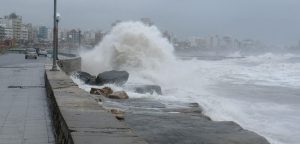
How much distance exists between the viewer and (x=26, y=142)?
6734mm

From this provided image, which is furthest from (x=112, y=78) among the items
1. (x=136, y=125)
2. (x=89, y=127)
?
(x=89, y=127)

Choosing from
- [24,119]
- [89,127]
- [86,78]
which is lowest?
[86,78]

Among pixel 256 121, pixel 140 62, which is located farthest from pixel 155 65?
pixel 256 121

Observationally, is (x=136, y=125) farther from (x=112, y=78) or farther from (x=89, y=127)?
(x=112, y=78)

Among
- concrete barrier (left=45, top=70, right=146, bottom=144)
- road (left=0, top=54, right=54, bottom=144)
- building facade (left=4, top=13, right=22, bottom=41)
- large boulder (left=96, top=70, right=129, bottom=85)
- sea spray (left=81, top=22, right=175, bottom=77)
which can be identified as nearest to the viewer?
concrete barrier (left=45, top=70, right=146, bottom=144)

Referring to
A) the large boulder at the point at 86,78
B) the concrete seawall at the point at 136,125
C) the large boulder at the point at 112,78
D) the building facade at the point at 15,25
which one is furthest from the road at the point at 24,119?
the building facade at the point at 15,25

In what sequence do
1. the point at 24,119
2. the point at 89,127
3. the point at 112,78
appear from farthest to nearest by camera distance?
the point at 112,78, the point at 24,119, the point at 89,127

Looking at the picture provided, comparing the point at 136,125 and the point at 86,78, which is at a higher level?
the point at 136,125

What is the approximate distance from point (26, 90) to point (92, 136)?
31.2ft

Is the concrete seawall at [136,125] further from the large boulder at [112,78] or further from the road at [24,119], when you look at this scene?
the large boulder at [112,78]

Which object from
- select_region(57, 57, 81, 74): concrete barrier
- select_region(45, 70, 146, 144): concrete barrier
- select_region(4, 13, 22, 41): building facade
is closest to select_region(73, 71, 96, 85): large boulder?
select_region(57, 57, 81, 74): concrete barrier

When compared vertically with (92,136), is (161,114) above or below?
below

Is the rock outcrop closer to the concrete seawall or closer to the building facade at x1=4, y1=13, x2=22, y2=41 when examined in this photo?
the concrete seawall

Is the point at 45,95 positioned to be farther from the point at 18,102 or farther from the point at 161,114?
the point at 161,114
